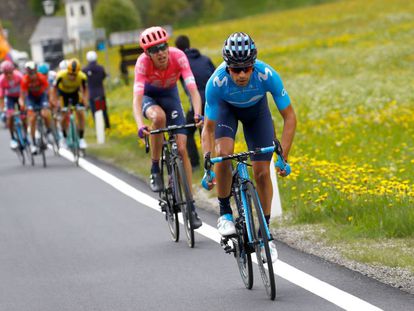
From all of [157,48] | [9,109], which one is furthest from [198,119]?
[9,109]

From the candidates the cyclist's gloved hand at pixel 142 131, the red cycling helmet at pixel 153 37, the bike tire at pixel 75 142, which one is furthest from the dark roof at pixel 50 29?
the cyclist's gloved hand at pixel 142 131

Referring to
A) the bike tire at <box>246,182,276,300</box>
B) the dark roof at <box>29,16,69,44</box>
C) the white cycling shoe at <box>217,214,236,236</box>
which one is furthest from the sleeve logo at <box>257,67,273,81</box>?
the dark roof at <box>29,16,69,44</box>

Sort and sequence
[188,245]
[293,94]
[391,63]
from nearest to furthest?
[188,245], [293,94], [391,63]

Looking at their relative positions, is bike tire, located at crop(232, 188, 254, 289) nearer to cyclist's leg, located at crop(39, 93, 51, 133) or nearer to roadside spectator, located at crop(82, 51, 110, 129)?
cyclist's leg, located at crop(39, 93, 51, 133)

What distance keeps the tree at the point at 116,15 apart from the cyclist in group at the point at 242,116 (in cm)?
16411

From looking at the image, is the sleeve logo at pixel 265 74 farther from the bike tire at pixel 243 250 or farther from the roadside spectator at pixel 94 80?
the roadside spectator at pixel 94 80

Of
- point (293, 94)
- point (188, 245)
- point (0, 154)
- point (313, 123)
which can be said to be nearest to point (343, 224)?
point (188, 245)

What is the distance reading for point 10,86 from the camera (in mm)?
21422

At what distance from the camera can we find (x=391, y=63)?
4122 centimetres

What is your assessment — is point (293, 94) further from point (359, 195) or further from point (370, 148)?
point (359, 195)

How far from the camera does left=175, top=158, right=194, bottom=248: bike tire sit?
10164mm

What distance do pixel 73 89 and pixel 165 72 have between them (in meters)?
10.0

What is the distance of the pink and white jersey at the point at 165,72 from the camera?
11.0 m

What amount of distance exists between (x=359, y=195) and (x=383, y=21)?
2251 inches
